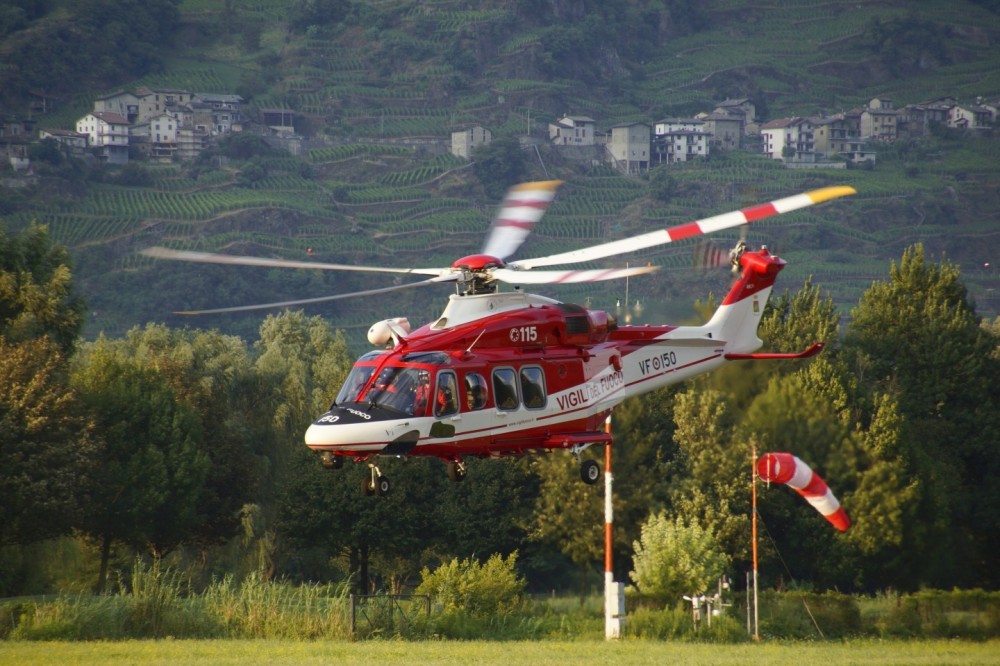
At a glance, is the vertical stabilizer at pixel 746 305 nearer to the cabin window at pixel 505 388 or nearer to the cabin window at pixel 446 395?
the cabin window at pixel 505 388

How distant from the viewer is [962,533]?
221 feet

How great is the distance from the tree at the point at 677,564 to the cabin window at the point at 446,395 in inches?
907

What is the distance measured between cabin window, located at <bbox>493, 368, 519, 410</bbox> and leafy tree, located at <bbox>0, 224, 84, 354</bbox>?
117ft

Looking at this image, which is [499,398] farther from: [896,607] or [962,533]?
[962,533]

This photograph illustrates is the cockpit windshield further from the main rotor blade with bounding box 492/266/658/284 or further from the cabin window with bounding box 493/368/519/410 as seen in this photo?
the main rotor blade with bounding box 492/266/658/284

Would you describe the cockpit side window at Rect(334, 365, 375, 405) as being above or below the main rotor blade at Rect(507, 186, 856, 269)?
below

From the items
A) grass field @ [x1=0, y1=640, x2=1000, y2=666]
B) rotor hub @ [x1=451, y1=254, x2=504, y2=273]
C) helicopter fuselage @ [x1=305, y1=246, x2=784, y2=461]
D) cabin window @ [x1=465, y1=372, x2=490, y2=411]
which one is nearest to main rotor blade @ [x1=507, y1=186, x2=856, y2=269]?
rotor hub @ [x1=451, y1=254, x2=504, y2=273]

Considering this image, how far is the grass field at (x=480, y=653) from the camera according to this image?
3416 centimetres

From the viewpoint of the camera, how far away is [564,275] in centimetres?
2622

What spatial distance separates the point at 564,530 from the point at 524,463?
414cm

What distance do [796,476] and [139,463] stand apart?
82.8 ft

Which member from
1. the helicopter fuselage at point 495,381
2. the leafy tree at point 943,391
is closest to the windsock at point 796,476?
the leafy tree at point 943,391

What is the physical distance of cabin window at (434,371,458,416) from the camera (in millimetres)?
27391

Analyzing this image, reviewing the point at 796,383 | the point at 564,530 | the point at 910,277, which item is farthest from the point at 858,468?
the point at 910,277
